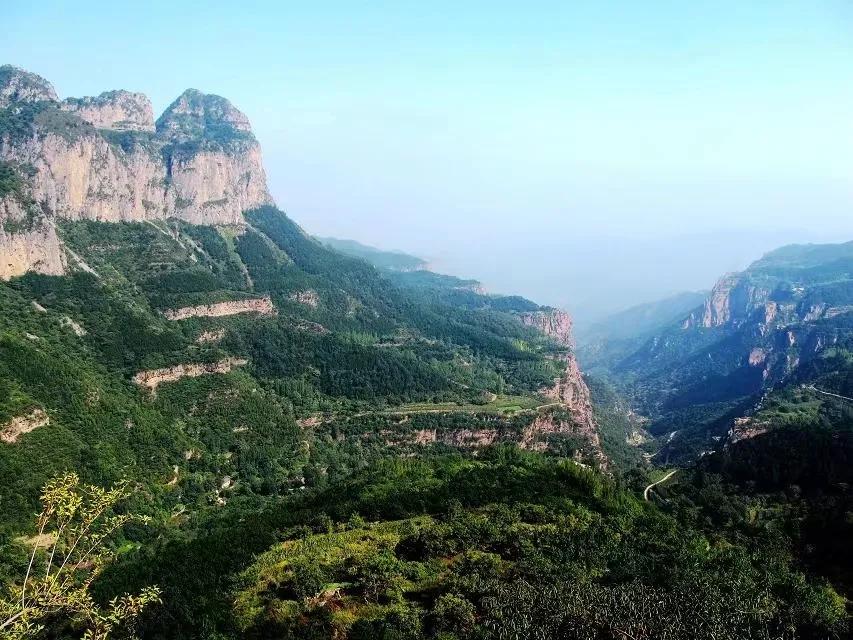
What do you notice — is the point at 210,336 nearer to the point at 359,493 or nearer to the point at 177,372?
the point at 177,372

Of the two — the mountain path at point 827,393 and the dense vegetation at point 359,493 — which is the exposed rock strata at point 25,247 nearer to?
the dense vegetation at point 359,493

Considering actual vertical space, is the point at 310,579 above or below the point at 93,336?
below

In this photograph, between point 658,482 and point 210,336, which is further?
point 210,336

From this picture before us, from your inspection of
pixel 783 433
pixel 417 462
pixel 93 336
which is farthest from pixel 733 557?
pixel 93 336

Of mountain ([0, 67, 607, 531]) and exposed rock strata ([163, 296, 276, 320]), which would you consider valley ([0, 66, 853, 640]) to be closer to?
mountain ([0, 67, 607, 531])

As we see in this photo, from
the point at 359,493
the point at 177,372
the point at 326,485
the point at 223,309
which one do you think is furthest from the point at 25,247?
the point at 359,493

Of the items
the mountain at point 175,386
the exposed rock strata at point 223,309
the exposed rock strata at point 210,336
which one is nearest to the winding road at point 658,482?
the mountain at point 175,386

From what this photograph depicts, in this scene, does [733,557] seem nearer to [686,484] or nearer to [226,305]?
[686,484]
